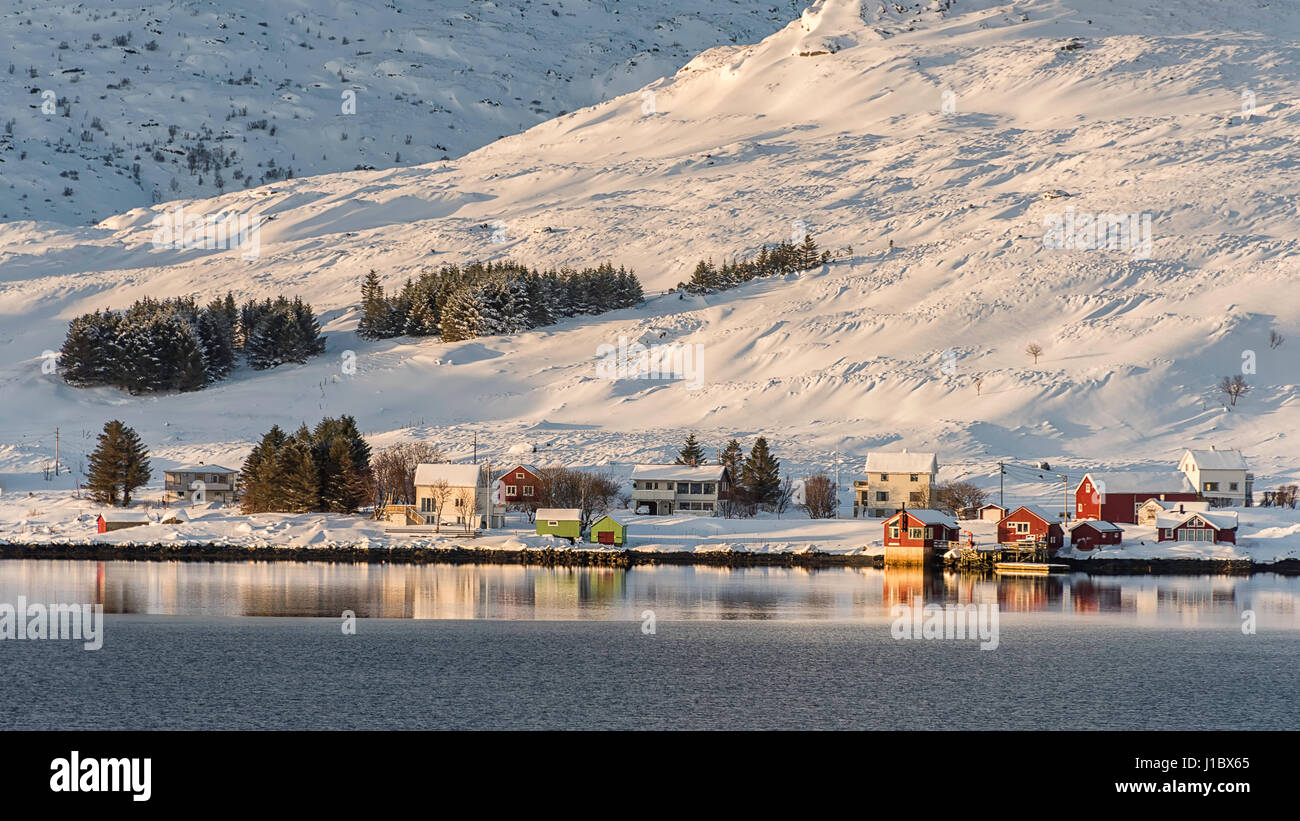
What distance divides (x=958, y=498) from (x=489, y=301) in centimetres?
6453

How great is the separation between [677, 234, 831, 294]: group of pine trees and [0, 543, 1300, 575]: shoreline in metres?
68.8

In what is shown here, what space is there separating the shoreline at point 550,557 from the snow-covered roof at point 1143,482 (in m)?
8.87

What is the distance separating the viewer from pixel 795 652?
53375 millimetres

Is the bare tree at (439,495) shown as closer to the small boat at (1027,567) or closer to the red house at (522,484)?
the red house at (522,484)

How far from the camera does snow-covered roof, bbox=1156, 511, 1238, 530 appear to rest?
284 ft

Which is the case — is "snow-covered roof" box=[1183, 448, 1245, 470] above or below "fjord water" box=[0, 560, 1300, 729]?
above

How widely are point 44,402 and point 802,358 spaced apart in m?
64.1

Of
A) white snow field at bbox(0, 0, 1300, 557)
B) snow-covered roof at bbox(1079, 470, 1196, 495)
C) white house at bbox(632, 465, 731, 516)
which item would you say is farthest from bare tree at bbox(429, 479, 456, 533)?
snow-covered roof at bbox(1079, 470, 1196, 495)

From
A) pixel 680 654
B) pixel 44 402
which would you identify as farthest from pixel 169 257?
pixel 680 654

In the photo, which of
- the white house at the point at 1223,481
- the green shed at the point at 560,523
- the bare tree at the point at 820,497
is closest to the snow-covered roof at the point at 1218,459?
the white house at the point at 1223,481

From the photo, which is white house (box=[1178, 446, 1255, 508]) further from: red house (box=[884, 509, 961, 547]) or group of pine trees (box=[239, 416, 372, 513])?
group of pine trees (box=[239, 416, 372, 513])

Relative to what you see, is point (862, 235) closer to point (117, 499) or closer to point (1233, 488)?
point (1233, 488)

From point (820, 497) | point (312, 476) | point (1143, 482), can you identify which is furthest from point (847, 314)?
point (312, 476)

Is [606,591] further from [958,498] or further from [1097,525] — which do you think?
[1097,525]
